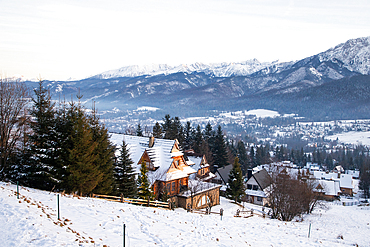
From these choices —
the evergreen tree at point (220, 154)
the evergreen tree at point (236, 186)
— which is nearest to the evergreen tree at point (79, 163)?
the evergreen tree at point (236, 186)

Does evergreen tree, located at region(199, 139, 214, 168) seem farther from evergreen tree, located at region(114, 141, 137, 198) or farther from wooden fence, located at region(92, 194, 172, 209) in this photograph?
wooden fence, located at region(92, 194, 172, 209)

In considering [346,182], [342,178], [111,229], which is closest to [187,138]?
[111,229]

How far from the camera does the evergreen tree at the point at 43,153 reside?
17516 mm

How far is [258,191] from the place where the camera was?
5094 centimetres

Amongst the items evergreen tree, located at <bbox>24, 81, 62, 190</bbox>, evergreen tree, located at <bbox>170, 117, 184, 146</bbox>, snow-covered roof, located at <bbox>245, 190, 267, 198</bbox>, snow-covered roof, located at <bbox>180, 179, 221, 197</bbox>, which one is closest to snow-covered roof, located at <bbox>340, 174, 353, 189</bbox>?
snow-covered roof, located at <bbox>245, 190, 267, 198</bbox>

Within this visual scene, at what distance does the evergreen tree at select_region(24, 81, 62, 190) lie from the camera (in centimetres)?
1752

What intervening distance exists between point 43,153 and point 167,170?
572 inches

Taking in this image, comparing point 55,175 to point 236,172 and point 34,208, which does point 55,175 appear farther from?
point 236,172

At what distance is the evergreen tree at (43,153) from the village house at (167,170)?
11.4m

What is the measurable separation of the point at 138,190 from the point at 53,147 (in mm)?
10170

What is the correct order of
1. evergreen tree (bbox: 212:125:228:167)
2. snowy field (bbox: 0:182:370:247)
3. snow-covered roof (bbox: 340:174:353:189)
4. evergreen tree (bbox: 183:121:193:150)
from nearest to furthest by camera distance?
snowy field (bbox: 0:182:370:247), evergreen tree (bbox: 212:125:228:167), evergreen tree (bbox: 183:121:193:150), snow-covered roof (bbox: 340:174:353:189)

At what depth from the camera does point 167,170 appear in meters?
29.8

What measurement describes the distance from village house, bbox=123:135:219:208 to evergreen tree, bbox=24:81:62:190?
37.2 feet

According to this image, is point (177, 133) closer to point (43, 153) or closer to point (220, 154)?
point (220, 154)
